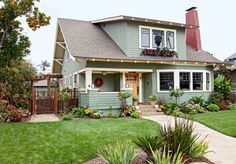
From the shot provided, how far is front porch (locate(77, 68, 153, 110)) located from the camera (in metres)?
15.4

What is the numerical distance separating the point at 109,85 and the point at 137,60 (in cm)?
296

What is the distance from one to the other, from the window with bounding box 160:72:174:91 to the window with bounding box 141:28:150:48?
235cm

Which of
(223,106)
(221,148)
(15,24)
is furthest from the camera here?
(223,106)

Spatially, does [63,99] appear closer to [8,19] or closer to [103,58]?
[103,58]

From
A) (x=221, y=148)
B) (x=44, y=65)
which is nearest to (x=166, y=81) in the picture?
(x=221, y=148)

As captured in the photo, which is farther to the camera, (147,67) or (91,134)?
(147,67)

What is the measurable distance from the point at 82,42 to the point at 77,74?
2235 millimetres

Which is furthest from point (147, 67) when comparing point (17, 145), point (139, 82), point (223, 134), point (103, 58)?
point (17, 145)

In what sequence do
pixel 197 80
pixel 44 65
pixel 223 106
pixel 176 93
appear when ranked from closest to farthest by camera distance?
1. pixel 176 93
2. pixel 223 106
3. pixel 197 80
4. pixel 44 65

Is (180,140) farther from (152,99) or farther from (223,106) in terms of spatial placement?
A: (223,106)

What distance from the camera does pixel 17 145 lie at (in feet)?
26.0

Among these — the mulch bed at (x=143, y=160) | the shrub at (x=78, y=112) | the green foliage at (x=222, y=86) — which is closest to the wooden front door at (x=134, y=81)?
the shrub at (x=78, y=112)

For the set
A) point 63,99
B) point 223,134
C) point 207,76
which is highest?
point 207,76

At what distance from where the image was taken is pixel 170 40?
19766 mm
